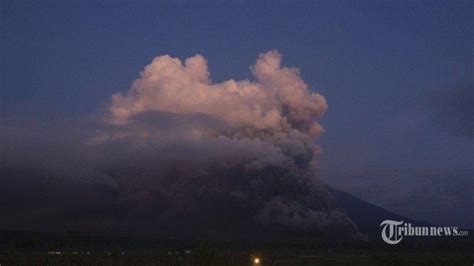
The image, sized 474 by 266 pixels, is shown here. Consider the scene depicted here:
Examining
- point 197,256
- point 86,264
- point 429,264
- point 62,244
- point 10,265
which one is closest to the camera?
point 197,256

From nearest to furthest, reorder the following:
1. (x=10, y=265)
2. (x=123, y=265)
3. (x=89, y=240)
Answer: (x=10, y=265) → (x=123, y=265) → (x=89, y=240)

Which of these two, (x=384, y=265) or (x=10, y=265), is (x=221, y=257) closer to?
(x=10, y=265)

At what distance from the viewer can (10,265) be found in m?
59.5

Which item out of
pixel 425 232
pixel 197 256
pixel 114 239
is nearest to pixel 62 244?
pixel 114 239

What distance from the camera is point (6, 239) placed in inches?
6339

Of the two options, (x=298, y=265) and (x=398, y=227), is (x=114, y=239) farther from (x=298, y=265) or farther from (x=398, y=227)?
(x=398, y=227)

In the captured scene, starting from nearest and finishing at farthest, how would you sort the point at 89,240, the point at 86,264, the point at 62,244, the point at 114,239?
the point at 86,264, the point at 62,244, the point at 89,240, the point at 114,239

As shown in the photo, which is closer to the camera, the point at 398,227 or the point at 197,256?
the point at 197,256

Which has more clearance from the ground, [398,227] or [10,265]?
[398,227]

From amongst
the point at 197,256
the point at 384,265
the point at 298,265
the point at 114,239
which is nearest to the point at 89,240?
the point at 114,239

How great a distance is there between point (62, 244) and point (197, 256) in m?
131

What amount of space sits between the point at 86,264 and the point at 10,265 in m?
14.7

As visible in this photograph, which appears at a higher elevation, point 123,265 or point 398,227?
point 398,227

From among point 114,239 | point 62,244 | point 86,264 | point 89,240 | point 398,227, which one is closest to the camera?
point 86,264
